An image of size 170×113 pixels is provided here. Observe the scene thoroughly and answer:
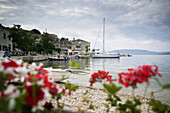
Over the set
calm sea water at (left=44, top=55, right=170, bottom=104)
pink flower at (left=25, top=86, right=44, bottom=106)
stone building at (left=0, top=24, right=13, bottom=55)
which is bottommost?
calm sea water at (left=44, top=55, right=170, bottom=104)

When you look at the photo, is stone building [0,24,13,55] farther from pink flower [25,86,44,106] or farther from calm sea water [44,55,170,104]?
pink flower [25,86,44,106]

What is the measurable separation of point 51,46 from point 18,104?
5260 cm

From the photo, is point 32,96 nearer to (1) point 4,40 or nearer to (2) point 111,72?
(2) point 111,72

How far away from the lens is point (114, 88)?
1844 millimetres

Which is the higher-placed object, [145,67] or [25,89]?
[145,67]

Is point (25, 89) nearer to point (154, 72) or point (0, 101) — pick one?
point (0, 101)

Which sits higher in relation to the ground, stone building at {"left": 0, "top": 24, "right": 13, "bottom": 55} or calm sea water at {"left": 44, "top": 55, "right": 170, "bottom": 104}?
stone building at {"left": 0, "top": 24, "right": 13, "bottom": 55}

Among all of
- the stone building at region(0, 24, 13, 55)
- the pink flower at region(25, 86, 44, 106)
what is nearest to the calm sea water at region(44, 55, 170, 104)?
the pink flower at region(25, 86, 44, 106)

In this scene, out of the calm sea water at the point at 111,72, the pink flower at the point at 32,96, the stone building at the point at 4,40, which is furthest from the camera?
the stone building at the point at 4,40

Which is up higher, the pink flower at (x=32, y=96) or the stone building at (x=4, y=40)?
the stone building at (x=4, y=40)

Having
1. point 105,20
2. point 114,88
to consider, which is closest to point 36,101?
point 114,88

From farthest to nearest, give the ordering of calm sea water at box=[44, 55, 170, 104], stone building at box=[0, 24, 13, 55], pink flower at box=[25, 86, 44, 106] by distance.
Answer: stone building at box=[0, 24, 13, 55] → calm sea water at box=[44, 55, 170, 104] → pink flower at box=[25, 86, 44, 106]

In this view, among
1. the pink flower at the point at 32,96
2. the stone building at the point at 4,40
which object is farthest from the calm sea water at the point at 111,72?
the stone building at the point at 4,40

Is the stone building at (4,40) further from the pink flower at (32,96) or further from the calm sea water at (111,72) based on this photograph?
the pink flower at (32,96)
